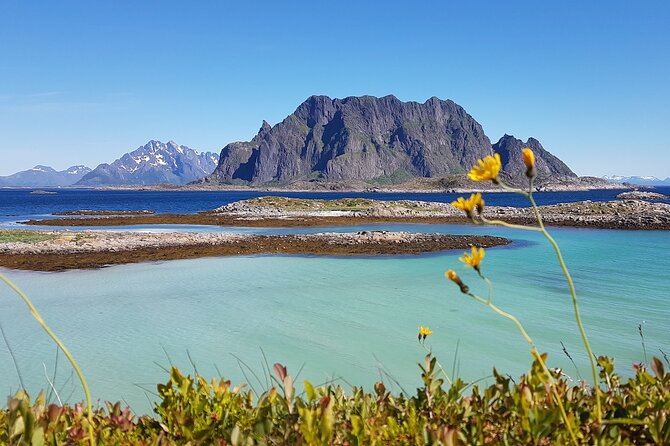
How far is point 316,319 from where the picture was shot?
34.7ft

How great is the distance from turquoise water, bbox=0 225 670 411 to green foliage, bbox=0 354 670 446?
2.47 metres

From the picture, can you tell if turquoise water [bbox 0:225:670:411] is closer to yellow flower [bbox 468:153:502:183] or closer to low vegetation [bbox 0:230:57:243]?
yellow flower [bbox 468:153:502:183]

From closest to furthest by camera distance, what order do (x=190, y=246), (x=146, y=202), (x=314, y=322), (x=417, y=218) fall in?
(x=314, y=322) → (x=190, y=246) → (x=417, y=218) → (x=146, y=202)

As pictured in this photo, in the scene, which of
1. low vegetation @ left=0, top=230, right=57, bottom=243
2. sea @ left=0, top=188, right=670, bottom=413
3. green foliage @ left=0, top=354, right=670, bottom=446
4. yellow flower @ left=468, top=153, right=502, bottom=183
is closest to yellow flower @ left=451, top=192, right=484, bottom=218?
yellow flower @ left=468, top=153, right=502, bottom=183

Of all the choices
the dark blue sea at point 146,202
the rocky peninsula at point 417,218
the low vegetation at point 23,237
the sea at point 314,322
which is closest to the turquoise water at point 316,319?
the sea at point 314,322

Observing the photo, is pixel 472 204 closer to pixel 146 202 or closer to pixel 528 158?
pixel 528 158

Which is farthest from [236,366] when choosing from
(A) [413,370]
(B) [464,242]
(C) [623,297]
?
(B) [464,242]

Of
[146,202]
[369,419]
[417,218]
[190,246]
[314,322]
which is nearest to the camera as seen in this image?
[369,419]

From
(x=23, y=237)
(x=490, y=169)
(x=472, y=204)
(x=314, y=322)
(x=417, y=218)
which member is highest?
(x=490, y=169)

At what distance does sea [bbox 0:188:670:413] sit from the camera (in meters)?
7.55

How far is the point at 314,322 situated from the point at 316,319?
0.78 feet

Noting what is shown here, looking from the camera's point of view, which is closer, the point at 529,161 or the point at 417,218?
the point at 529,161

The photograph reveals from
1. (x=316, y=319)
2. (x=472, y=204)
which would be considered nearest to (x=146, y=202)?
(x=316, y=319)

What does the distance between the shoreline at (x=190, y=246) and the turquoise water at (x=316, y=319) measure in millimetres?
3093
